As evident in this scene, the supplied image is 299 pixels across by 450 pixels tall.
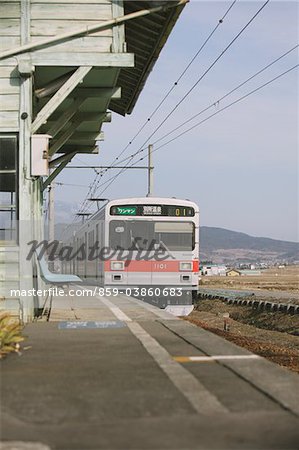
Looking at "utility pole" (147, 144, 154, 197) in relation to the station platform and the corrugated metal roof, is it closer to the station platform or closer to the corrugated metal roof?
the corrugated metal roof

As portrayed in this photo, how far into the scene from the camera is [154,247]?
16906mm

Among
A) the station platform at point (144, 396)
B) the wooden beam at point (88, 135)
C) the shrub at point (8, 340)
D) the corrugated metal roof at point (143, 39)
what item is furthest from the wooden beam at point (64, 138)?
the shrub at point (8, 340)

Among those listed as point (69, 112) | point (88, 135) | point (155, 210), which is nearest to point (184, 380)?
point (69, 112)

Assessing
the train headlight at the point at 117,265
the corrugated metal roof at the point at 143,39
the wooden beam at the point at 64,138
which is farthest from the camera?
the train headlight at the point at 117,265

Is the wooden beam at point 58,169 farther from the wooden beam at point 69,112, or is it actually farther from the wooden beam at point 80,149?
the wooden beam at point 69,112

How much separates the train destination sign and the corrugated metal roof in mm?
2821

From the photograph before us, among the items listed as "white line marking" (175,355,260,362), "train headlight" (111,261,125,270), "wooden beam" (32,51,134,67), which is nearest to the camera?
"white line marking" (175,355,260,362)

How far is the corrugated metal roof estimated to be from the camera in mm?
10625

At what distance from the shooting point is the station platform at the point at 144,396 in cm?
418

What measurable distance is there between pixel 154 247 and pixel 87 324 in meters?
7.14

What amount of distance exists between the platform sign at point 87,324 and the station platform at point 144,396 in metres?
1.05

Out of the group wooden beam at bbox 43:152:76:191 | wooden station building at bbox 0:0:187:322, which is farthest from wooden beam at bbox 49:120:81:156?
wooden beam at bbox 43:152:76:191

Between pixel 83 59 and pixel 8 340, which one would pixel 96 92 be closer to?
pixel 83 59

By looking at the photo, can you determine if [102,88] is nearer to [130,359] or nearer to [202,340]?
[202,340]
